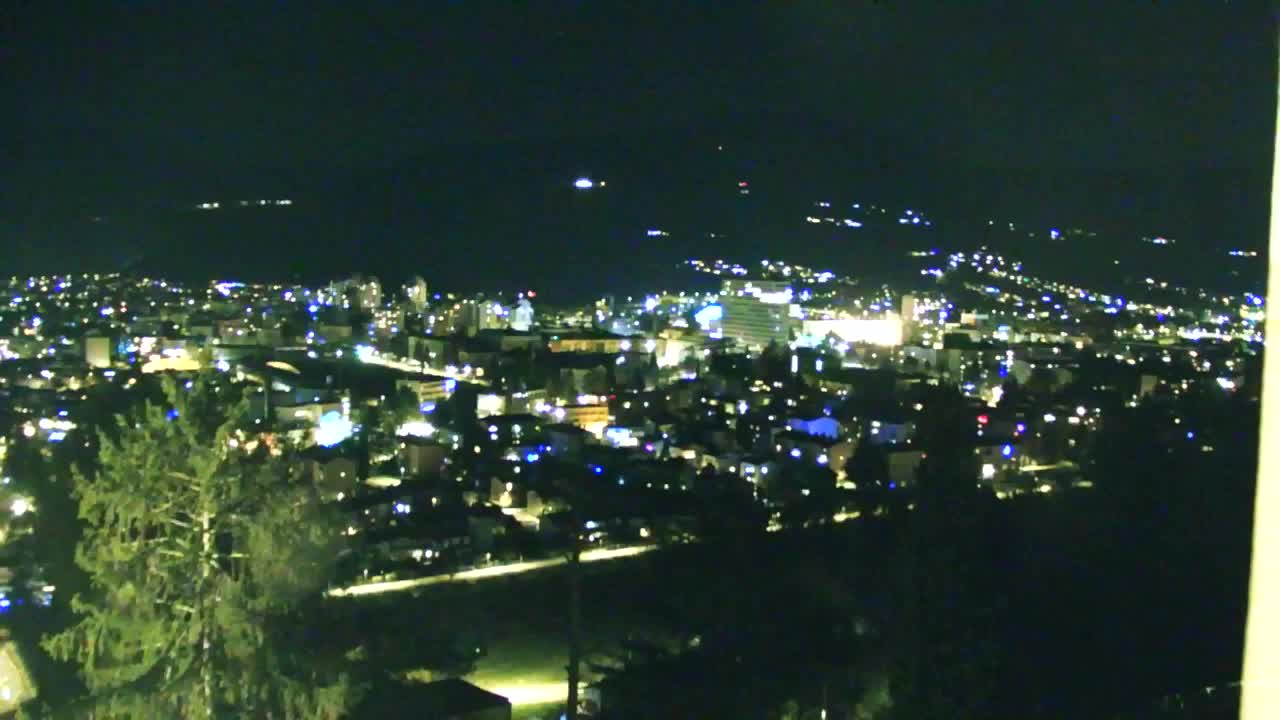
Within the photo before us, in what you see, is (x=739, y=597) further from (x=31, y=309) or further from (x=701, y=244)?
(x=701, y=244)

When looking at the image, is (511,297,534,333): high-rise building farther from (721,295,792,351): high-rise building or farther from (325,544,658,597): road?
(325,544,658,597): road

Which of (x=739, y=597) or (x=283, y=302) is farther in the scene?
(x=283, y=302)

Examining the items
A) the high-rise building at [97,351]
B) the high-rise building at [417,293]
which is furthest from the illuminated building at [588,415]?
the high-rise building at [417,293]

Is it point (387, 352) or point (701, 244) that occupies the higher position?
point (701, 244)

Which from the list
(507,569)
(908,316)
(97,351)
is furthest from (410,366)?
(507,569)

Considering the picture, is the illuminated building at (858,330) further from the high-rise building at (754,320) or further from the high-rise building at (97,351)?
the high-rise building at (97,351)

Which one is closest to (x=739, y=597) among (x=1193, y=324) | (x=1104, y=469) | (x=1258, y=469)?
(x=1104, y=469)

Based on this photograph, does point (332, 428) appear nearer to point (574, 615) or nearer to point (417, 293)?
point (574, 615)

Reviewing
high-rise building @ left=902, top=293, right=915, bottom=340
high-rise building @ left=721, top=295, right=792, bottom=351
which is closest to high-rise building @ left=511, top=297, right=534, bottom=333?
high-rise building @ left=721, top=295, right=792, bottom=351
